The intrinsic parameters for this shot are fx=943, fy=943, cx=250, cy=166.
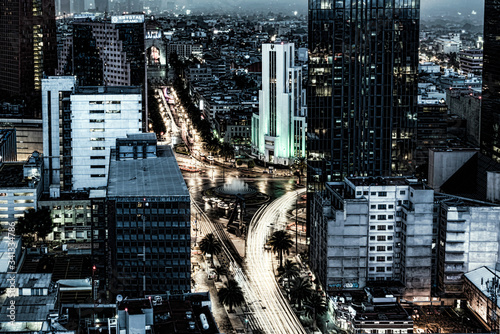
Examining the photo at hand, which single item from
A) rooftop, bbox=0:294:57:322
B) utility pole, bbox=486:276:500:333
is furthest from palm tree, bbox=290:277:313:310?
rooftop, bbox=0:294:57:322

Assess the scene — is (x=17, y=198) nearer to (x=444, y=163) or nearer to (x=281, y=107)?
(x=444, y=163)

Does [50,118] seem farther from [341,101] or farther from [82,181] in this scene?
[341,101]

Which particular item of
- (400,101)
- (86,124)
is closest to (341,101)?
(400,101)

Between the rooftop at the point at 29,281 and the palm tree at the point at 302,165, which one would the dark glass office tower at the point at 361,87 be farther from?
the rooftop at the point at 29,281

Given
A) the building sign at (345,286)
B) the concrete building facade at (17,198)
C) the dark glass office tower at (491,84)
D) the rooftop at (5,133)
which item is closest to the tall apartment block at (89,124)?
the concrete building facade at (17,198)

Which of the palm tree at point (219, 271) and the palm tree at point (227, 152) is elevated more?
the palm tree at point (227, 152)
